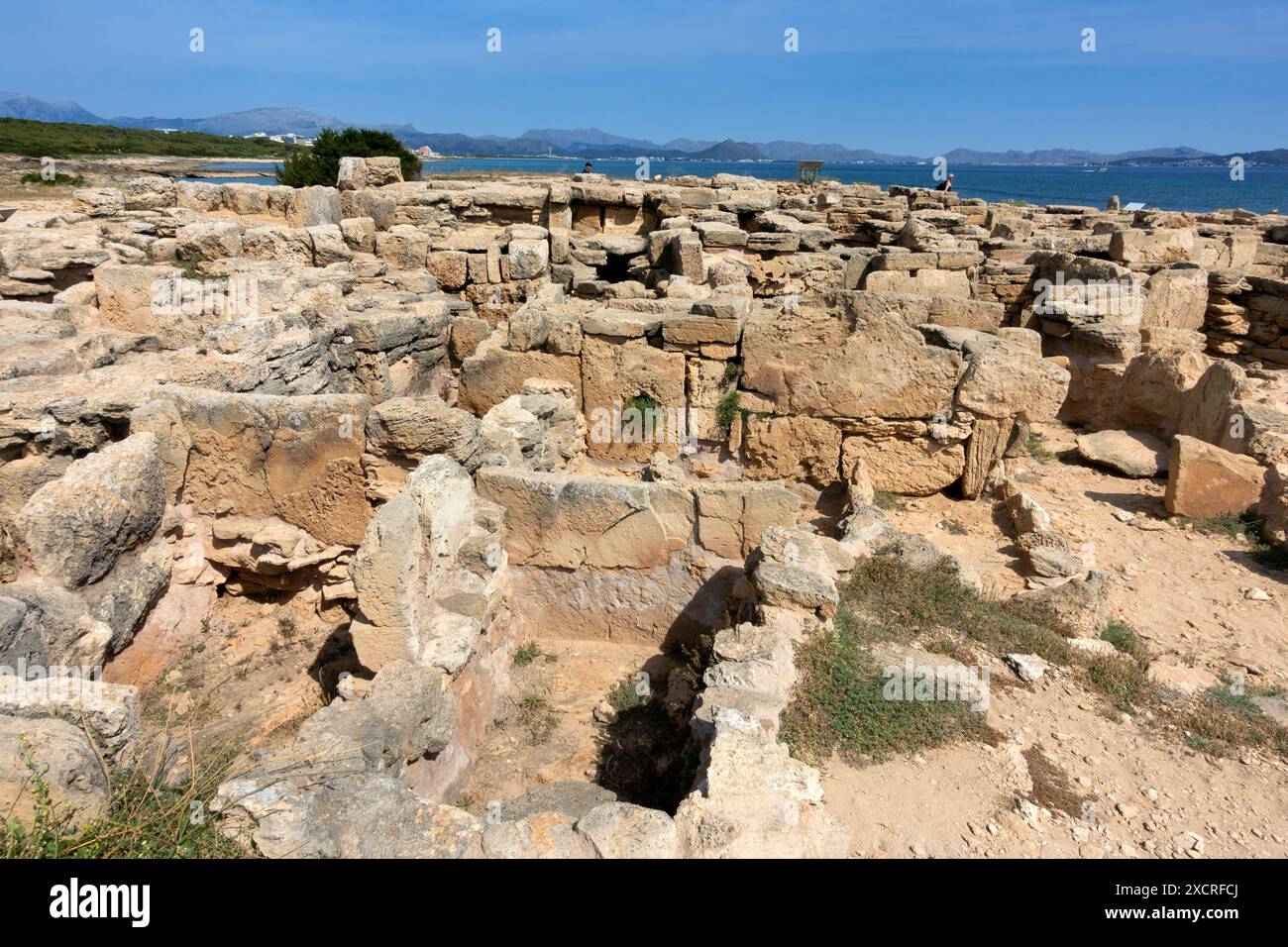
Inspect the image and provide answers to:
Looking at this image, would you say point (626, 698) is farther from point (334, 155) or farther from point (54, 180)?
point (54, 180)

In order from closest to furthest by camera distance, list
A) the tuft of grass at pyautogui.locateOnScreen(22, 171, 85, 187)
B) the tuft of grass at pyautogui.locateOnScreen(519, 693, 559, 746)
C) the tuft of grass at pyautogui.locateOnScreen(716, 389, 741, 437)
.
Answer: the tuft of grass at pyautogui.locateOnScreen(519, 693, 559, 746), the tuft of grass at pyautogui.locateOnScreen(716, 389, 741, 437), the tuft of grass at pyautogui.locateOnScreen(22, 171, 85, 187)

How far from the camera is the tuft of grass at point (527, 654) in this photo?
4707 millimetres

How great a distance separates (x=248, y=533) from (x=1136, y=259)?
44.8 ft

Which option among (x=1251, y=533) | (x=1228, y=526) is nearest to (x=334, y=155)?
(x=1228, y=526)

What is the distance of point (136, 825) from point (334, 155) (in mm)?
24349

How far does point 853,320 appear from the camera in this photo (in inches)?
255

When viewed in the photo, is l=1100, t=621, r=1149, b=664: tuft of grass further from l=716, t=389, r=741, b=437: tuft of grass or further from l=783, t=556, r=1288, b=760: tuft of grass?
l=716, t=389, r=741, b=437: tuft of grass

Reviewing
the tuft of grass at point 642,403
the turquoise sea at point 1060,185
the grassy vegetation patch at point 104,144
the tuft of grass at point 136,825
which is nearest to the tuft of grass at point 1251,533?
the tuft of grass at point 642,403

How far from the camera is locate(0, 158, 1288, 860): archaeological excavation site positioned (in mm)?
2988

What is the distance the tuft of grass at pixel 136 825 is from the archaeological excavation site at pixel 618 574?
0.8 inches

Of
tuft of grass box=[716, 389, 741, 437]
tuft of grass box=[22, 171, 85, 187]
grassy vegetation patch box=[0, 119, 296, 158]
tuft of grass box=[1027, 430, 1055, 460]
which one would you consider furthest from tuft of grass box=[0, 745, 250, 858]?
grassy vegetation patch box=[0, 119, 296, 158]

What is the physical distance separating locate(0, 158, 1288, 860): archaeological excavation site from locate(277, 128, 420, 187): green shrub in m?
12.6

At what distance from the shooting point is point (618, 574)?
4.88m
